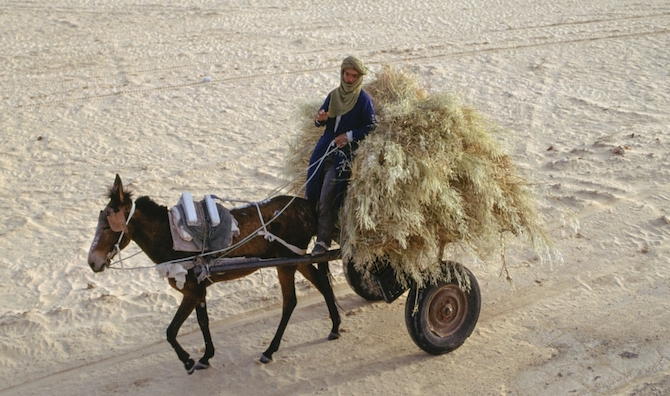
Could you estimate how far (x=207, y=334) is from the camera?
680 centimetres

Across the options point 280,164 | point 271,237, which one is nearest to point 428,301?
point 271,237

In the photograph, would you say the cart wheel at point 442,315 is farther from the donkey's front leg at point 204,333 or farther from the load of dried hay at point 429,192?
the donkey's front leg at point 204,333

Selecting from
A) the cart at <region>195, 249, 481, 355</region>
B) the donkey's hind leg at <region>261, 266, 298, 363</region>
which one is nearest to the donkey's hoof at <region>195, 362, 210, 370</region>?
the donkey's hind leg at <region>261, 266, 298, 363</region>

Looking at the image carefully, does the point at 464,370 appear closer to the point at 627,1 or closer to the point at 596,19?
the point at 596,19

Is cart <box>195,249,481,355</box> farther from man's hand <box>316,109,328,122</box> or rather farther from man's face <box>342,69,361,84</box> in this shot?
man's face <box>342,69,361,84</box>

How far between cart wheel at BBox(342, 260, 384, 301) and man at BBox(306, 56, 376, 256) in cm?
43

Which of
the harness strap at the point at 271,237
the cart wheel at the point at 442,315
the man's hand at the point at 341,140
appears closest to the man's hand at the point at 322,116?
the man's hand at the point at 341,140

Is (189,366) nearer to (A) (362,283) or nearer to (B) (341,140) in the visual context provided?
(A) (362,283)

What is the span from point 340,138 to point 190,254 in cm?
162

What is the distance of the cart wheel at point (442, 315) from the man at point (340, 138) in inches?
38.6

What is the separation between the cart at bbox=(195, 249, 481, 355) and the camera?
656 centimetres

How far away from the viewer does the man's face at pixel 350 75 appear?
6430mm

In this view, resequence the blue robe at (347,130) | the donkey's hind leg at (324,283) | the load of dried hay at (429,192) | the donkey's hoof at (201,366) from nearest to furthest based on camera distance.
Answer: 1. the load of dried hay at (429,192)
2. the blue robe at (347,130)
3. the donkey's hoof at (201,366)
4. the donkey's hind leg at (324,283)

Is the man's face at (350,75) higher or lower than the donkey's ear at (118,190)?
higher
